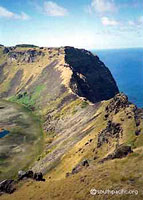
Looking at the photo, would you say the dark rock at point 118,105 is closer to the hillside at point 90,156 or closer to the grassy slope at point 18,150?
the hillside at point 90,156

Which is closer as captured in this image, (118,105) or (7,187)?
(7,187)

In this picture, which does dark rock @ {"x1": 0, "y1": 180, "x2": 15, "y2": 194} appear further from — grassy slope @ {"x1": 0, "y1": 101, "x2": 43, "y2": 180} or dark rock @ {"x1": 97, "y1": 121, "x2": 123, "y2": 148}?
grassy slope @ {"x1": 0, "y1": 101, "x2": 43, "y2": 180}

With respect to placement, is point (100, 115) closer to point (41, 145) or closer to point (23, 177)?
point (41, 145)

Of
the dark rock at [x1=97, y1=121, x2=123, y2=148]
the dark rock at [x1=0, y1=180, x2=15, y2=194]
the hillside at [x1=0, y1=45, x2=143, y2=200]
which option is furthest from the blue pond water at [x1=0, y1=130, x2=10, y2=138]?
the dark rock at [x1=0, y1=180, x2=15, y2=194]

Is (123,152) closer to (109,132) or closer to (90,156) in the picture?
(90,156)

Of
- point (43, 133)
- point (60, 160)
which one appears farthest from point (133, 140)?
point (43, 133)

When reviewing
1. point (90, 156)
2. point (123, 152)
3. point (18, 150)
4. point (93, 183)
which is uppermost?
point (123, 152)

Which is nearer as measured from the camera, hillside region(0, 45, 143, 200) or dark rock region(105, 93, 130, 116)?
hillside region(0, 45, 143, 200)

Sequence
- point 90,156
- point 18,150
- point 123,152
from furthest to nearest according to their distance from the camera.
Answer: point 18,150 → point 90,156 → point 123,152

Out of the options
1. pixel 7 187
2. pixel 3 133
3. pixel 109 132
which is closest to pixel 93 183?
pixel 7 187

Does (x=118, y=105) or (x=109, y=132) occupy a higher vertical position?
(x=118, y=105)

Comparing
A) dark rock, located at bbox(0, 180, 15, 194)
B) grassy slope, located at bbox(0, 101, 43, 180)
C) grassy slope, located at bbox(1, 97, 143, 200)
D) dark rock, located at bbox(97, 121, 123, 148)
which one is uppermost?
grassy slope, located at bbox(1, 97, 143, 200)
